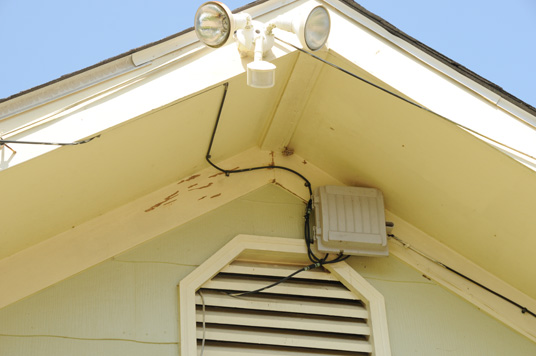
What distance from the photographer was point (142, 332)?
12.3 feet

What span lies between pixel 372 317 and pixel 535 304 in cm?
92

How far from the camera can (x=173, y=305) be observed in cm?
384

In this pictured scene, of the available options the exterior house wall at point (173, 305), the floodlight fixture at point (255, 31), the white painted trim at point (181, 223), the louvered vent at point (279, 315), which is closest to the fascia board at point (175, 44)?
the floodlight fixture at point (255, 31)

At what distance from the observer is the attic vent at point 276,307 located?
3854mm

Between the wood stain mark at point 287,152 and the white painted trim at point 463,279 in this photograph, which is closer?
the white painted trim at point 463,279

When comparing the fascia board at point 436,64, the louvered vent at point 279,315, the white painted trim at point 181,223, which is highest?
the fascia board at point 436,64

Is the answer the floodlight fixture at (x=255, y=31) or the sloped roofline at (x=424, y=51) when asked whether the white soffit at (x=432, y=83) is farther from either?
the floodlight fixture at (x=255, y=31)

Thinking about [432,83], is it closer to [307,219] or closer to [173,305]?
[307,219]

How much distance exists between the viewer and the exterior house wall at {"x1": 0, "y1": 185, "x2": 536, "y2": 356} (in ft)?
12.0

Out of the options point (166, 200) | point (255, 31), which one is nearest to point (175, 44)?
point (255, 31)

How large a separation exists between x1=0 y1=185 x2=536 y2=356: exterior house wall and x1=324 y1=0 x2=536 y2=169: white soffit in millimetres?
1070

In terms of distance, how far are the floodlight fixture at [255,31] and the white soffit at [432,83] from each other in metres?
0.22

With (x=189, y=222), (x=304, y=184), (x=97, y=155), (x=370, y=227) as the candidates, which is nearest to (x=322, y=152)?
(x=304, y=184)

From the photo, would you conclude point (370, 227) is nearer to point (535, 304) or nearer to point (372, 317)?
point (372, 317)
